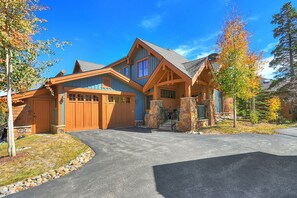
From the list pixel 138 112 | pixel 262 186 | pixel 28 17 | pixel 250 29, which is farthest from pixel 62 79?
pixel 250 29

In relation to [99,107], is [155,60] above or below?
above

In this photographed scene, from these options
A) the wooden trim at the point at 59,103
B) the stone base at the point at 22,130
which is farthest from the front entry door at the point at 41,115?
the wooden trim at the point at 59,103

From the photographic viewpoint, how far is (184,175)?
12.8ft

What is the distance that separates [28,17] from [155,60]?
9523mm

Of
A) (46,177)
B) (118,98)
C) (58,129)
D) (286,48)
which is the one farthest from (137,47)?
(286,48)

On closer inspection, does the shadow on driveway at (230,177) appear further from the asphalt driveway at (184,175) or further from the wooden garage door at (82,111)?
the wooden garage door at (82,111)

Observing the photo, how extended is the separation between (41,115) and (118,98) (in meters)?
5.42

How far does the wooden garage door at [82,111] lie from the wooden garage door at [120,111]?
947 millimetres

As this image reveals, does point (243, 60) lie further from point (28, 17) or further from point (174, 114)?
point (28, 17)

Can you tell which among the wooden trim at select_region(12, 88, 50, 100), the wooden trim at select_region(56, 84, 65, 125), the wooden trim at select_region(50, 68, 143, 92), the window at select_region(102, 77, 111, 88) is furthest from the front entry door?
the window at select_region(102, 77, 111, 88)

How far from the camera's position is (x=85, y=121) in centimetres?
1086

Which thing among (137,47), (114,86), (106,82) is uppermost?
(137,47)

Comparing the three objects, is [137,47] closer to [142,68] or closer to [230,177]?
[142,68]

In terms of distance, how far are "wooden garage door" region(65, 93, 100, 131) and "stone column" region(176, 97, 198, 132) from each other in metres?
6.27
